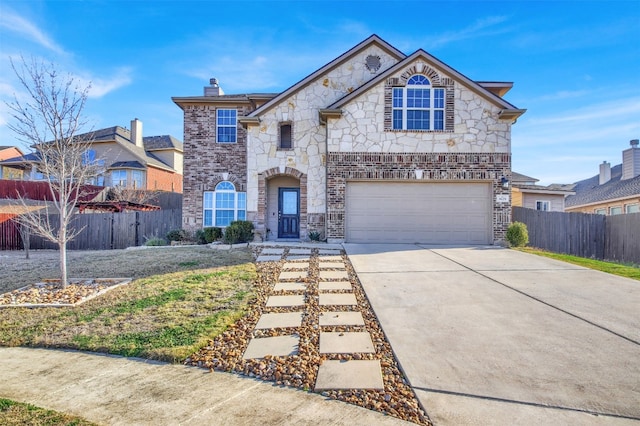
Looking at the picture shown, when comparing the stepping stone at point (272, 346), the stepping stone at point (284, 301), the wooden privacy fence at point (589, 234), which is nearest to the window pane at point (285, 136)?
the stepping stone at point (284, 301)

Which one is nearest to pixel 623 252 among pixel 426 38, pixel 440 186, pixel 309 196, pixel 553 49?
pixel 440 186

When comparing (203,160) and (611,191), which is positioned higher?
(203,160)

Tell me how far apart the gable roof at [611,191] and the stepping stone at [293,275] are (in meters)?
22.4

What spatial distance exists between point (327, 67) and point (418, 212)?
6.94 m

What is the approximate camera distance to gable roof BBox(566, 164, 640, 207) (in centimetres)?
2219

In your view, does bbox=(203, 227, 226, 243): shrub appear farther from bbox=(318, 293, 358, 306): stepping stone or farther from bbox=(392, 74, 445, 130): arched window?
bbox=(318, 293, 358, 306): stepping stone

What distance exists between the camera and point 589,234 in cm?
1436

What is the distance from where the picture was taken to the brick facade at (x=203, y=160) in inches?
621

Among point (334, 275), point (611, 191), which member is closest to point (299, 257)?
point (334, 275)

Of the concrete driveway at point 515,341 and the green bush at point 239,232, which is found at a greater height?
the green bush at point 239,232

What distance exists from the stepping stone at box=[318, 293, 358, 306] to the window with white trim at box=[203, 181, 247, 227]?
990cm

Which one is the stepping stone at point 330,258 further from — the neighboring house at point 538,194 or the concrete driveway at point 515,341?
the neighboring house at point 538,194

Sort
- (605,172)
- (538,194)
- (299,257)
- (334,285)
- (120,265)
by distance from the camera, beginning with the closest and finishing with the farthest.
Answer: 1. (334,285)
2. (120,265)
3. (299,257)
4. (538,194)
5. (605,172)

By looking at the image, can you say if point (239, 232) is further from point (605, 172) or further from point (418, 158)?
point (605, 172)
